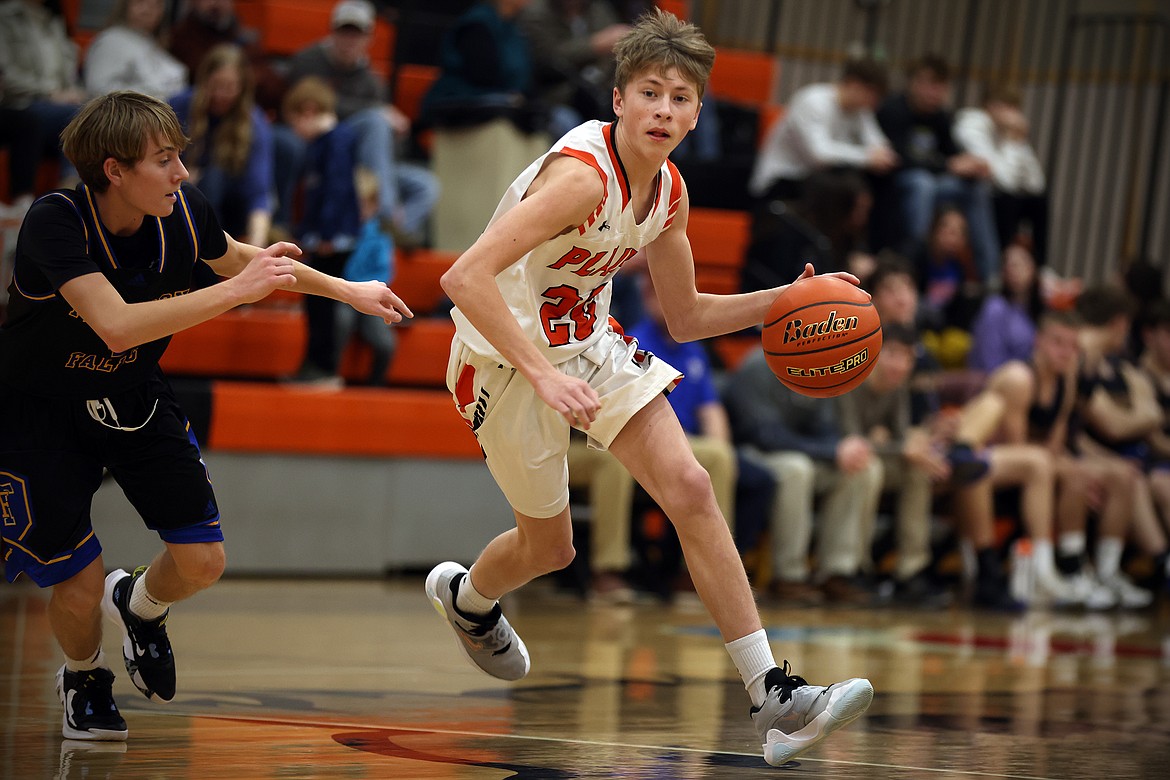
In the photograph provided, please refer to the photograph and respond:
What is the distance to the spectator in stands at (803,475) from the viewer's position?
780 centimetres

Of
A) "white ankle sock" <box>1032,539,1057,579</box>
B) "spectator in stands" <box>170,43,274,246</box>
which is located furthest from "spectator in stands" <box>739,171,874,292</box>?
"spectator in stands" <box>170,43,274,246</box>

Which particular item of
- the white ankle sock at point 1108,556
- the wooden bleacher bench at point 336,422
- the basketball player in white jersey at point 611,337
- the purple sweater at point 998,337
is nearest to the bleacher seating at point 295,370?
the wooden bleacher bench at point 336,422

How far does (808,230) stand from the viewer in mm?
9219

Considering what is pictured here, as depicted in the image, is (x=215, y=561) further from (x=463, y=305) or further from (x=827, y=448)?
(x=827, y=448)

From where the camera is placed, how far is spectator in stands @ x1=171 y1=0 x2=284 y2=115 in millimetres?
8188

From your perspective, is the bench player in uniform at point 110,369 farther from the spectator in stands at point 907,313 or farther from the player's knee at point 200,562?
the spectator in stands at point 907,313

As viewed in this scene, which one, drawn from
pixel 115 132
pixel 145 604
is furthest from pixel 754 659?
pixel 115 132

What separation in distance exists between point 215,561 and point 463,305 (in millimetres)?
863

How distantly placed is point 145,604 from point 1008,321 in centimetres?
693

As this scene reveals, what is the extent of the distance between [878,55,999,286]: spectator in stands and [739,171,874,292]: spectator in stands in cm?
52

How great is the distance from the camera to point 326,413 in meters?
7.40

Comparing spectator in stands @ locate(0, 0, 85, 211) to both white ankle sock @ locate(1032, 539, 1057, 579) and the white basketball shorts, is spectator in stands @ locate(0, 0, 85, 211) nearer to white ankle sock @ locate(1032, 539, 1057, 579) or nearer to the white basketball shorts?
the white basketball shorts

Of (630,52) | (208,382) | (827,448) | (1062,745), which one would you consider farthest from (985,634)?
(630,52)

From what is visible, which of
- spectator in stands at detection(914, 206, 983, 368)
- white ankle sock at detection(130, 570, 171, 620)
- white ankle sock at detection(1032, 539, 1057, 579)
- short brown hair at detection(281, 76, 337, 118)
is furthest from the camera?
spectator in stands at detection(914, 206, 983, 368)
